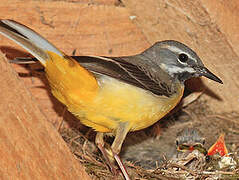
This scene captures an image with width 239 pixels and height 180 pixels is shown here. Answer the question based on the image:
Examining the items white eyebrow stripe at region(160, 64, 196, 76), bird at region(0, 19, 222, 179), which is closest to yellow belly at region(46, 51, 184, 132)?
bird at region(0, 19, 222, 179)

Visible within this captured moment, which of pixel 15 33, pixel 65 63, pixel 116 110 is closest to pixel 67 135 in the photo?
pixel 116 110

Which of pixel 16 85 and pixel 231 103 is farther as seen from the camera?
pixel 231 103

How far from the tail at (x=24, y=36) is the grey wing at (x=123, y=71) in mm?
367

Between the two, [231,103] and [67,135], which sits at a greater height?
[231,103]

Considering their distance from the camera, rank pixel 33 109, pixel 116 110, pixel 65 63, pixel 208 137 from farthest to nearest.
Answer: pixel 208 137 < pixel 116 110 < pixel 65 63 < pixel 33 109

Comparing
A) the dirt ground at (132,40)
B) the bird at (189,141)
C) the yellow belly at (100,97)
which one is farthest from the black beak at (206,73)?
the bird at (189,141)

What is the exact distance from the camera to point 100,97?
345 cm

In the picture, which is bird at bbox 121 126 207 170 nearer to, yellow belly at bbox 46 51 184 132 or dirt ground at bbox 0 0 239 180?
dirt ground at bbox 0 0 239 180

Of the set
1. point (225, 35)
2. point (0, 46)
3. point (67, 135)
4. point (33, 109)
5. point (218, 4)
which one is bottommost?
point (67, 135)

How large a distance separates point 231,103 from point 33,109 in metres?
2.44

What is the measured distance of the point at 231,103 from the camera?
450cm

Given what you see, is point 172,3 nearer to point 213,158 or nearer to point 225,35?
point 225,35

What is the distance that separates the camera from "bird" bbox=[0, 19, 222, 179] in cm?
321

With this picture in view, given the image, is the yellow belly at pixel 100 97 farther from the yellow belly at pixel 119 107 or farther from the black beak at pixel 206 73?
the black beak at pixel 206 73
